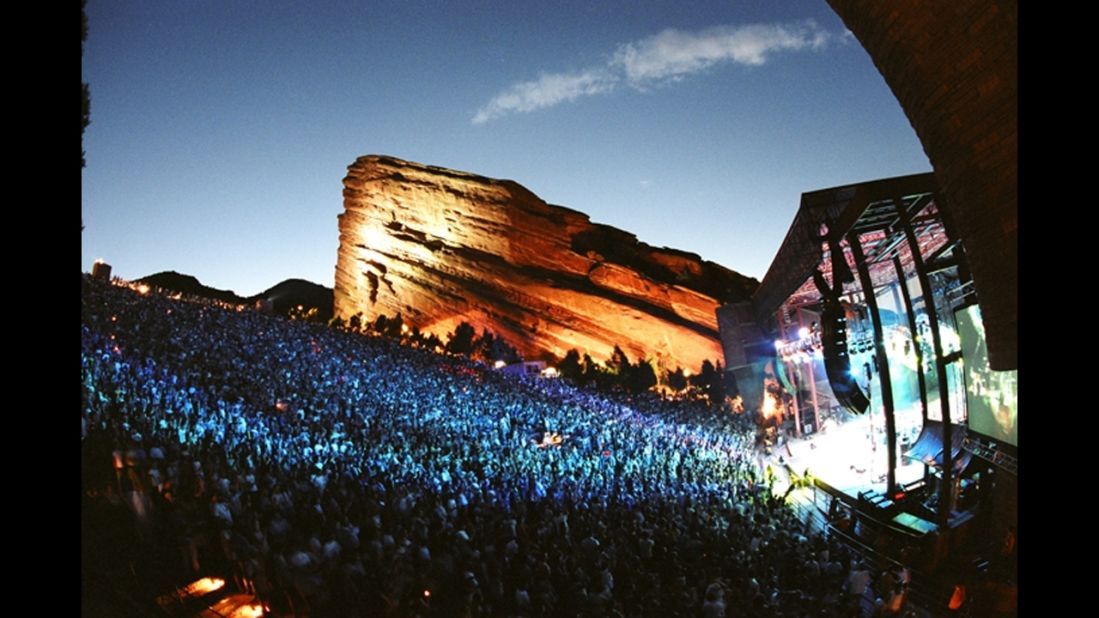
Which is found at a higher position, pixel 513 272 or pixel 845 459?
pixel 513 272

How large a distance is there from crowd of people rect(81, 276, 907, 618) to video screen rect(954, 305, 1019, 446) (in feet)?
12.4

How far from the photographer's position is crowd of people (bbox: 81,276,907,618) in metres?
5.87

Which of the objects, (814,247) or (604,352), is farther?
(604,352)

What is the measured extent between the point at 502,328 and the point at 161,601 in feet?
127

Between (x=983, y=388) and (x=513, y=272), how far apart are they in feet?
121

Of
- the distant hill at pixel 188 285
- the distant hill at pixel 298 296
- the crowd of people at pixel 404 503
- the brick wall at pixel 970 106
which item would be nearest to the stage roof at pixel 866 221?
the brick wall at pixel 970 106

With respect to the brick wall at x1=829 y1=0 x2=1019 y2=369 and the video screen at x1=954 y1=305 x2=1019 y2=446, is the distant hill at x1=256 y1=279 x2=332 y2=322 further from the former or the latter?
the brick wall at x1=829 y1=0 x2=1019 y2=369

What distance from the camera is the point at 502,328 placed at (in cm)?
4388

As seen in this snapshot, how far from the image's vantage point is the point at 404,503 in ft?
25.0

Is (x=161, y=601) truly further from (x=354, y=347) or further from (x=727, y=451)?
(x=354, y=347)

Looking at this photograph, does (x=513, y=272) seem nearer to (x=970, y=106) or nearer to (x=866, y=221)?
(x=866, y=221)

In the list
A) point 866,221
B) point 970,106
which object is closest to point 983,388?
point 866,221
